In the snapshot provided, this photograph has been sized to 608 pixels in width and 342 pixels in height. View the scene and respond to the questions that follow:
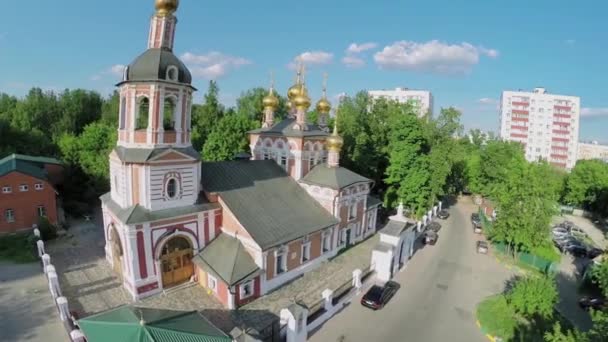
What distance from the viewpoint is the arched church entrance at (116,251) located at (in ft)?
51.0

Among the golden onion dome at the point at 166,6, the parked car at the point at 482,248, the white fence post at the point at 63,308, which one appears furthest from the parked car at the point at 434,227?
the white fence post at the point at 63,308

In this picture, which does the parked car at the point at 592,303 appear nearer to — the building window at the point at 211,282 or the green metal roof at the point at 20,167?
the building window at the point at 211,282

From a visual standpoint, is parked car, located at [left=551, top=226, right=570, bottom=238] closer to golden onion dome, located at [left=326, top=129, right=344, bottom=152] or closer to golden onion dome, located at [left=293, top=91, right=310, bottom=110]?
golden onion dome, located at [left=326, top=129, right=344, bottom=152]

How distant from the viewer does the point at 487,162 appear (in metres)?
39.6

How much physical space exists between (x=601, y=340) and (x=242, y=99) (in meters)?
43.4

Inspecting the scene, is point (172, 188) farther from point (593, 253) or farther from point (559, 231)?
point (559, 231)

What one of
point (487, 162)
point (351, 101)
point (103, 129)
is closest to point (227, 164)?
point (103, 129)

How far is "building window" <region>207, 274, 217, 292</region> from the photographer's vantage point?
14.8 metres

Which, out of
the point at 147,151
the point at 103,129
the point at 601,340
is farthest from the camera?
the point at 103,129

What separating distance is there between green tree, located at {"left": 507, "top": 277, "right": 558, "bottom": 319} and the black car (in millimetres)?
5555

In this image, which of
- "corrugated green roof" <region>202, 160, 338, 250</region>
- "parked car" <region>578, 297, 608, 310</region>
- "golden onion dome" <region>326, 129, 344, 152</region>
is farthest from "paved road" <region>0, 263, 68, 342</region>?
"parked car" <region>578, 297, 608, 310</region>

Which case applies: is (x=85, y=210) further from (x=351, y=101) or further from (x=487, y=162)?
(x=487, y=162)

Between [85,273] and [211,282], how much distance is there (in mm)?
6784

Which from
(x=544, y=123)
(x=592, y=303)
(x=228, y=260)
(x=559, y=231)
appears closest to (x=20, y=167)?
(x=228, y=260)
